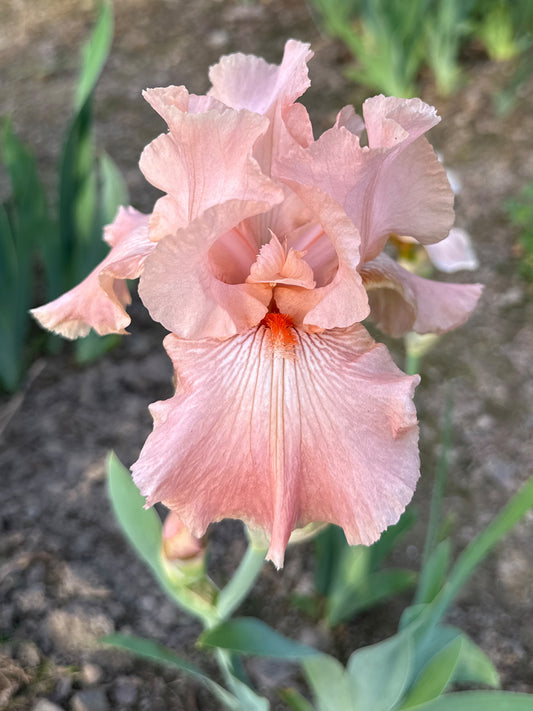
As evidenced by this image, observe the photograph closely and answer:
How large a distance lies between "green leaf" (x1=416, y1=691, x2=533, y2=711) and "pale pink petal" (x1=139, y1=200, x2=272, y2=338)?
2.13 ft

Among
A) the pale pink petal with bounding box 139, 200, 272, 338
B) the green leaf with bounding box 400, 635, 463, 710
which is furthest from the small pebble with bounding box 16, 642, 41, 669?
the pale pink petal with bounding box 139, 200, 272, 338

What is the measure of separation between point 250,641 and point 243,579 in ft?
0.33

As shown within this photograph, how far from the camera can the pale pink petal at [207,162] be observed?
75 cm

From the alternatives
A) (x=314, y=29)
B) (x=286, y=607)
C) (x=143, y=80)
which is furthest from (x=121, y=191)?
(x=314, y=29)

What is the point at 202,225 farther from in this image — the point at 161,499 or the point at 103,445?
the point at 103,445

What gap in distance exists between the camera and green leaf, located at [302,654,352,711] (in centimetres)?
108

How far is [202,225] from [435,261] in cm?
78

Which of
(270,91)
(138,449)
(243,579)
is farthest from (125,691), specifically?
(270,91)

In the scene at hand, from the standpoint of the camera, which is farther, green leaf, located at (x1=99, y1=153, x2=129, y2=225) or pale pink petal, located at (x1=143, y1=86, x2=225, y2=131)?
green leaf, located at (x1=99, y1=153, x2=129, y2=225)

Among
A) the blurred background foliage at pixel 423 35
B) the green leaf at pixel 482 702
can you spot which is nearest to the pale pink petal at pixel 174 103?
the green leaf at pixel 482 702

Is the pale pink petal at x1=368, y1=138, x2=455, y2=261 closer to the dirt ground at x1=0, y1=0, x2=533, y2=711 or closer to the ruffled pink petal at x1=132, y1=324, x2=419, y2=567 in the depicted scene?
the ruffled pink petal at x1=132, y1=324, x2=419, y2=567

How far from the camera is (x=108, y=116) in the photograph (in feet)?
11.1

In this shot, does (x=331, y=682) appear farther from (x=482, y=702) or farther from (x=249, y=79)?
(x=249, y=79)

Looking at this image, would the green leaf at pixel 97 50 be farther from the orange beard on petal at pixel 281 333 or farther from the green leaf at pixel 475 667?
the green leaf at pixel 475 667
